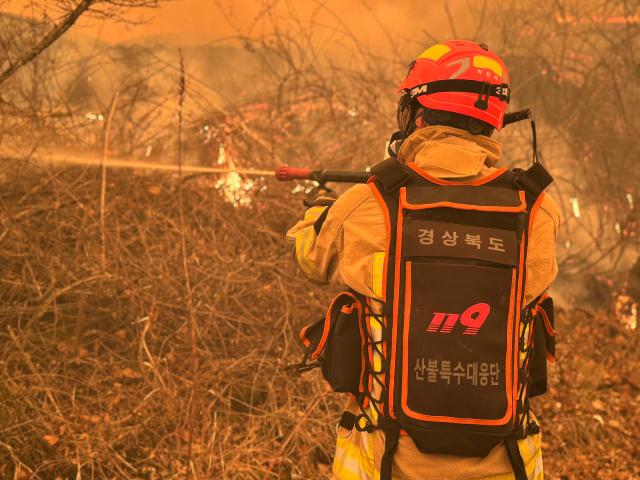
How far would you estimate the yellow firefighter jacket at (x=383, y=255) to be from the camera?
1.94m

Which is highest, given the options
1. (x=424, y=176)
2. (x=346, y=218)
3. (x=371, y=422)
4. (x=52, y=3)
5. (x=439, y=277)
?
(x=52, y=3)

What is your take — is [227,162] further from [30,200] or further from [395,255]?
[395,255]

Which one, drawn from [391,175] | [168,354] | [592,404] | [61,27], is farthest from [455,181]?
[592,404]

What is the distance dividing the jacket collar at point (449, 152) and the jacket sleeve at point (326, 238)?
0.22 m

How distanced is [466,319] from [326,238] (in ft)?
1.61

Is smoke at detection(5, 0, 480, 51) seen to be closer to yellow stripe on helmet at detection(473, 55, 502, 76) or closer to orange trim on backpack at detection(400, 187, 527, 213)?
yellow stripe on helmet at detection(473, 55, 502, 76)

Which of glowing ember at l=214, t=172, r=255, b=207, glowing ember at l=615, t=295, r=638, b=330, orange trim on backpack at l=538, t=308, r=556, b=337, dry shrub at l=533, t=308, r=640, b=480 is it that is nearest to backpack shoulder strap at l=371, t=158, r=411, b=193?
orange trim on backpack at l=538, t=308, r=556, b=337

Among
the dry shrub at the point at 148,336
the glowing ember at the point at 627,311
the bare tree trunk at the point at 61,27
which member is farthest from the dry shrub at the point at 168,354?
the bare tree trunk at the point at 61,27

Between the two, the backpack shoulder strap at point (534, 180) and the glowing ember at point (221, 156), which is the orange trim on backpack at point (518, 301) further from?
the glowing ember at point (221, 156)

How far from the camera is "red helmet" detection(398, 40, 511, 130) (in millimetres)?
2131

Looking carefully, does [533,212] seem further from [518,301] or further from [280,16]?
[280,16]

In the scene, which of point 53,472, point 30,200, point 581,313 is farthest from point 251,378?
point 581,313

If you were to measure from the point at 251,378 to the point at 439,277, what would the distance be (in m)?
2.79

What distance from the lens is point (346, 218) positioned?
6.47 ft
